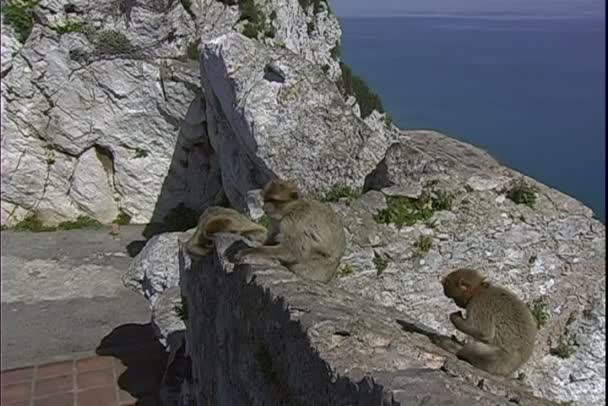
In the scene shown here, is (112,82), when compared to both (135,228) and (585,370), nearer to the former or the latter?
(135,228)

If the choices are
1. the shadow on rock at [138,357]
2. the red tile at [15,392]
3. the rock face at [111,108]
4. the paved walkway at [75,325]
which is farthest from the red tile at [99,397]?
the rock face at [111,108]

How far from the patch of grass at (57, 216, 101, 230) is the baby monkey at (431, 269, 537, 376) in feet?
31.7

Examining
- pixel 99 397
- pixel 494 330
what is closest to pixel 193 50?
pixel 99 397

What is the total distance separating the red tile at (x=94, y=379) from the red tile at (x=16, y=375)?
450mm

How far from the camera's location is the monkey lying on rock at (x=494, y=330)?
3314 mm

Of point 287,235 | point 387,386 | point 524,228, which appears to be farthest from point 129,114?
point 387,386

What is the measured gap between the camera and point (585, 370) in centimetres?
609

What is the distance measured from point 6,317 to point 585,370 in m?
5.99

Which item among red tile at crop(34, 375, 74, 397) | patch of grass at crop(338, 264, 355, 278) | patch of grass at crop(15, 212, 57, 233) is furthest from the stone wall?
patch of grass at crop(15, 212, 57, 233)

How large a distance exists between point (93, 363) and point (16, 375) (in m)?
0.64

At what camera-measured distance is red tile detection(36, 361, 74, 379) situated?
→ 690 cm

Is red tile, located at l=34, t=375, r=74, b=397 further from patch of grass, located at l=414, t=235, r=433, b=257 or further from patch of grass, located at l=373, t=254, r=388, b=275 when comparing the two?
patch of grass, located at l=414, t=235, r=433, b=257

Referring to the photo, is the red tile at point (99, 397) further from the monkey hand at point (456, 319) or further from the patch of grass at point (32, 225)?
the patch of grass at point (32, 225)

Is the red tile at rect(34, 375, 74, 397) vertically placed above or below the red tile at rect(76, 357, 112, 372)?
above
